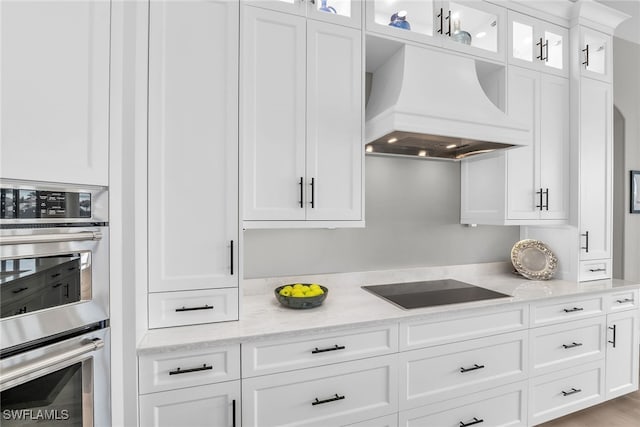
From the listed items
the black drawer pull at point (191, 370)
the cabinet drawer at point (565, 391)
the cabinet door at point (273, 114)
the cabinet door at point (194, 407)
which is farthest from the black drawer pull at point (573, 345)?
the black drawer pull at point (191, 370)

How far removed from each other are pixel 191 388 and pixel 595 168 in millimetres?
3200

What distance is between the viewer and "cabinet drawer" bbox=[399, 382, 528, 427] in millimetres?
1646

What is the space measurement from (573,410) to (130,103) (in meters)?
3.17

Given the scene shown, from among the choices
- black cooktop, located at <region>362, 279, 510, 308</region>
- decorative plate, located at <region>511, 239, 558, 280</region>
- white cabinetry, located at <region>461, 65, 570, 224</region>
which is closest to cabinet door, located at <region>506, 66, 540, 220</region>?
white cabinetry, located at <region>461, 65, 570, 224</region>

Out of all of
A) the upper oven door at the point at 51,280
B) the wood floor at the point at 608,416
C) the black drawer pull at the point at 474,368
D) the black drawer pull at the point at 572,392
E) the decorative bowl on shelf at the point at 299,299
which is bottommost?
the wood floor at the point at 608,416

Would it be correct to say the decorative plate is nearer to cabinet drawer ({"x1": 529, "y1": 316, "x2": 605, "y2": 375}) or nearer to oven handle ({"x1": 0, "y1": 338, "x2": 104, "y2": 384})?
cabinet drawer ({"x1": 529, "y1": 316, "x2": 605, "y2": 375})

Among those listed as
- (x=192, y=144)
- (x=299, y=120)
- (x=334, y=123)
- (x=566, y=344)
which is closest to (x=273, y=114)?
(x=299, y=120)

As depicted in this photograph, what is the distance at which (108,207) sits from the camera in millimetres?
1043

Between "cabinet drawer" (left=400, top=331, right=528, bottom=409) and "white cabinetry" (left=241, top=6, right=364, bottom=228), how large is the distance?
0.87 metres

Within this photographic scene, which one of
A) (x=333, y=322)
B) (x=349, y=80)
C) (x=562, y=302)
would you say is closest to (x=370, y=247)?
(x=333, y=322)

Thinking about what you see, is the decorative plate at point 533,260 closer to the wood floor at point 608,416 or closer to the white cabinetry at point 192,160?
the wood floor at point 608,416

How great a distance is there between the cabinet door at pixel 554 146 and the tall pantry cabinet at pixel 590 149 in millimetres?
58

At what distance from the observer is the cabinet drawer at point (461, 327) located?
1620mm

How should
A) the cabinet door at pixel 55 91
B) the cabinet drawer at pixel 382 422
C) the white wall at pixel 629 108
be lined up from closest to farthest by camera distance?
1. the cabinet door at pixel 55 91
2. the cabinet drawer at pixel 382 422
3. the white wall at pixel 629 108
